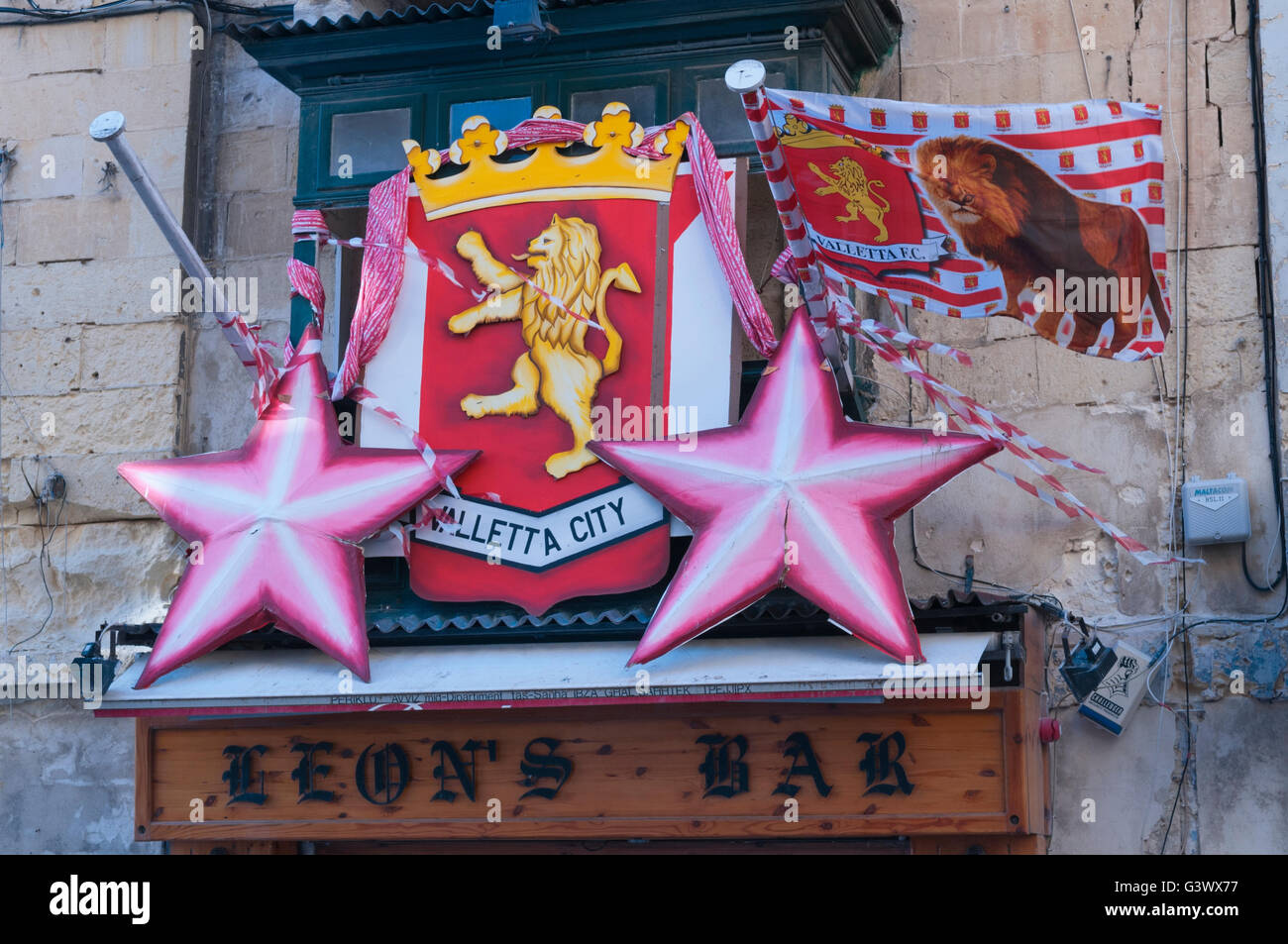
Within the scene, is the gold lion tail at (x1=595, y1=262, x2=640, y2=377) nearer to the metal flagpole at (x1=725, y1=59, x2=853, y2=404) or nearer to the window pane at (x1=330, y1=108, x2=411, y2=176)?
the metal flagpole at (x1=725, y1=59, x2=853, y2=404)

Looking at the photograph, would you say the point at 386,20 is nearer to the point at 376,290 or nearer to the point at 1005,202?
the point at 376,290

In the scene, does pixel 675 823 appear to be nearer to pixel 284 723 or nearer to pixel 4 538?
pixel 284 723

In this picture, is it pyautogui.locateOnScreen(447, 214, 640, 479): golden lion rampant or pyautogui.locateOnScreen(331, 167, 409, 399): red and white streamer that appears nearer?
pyautogui.locateOnScreen(447, 214, 640, 479): golden lion rampant

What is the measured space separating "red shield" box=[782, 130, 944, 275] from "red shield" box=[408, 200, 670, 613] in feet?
3.17

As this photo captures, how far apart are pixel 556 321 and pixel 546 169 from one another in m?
0.74

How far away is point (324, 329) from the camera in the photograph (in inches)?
331

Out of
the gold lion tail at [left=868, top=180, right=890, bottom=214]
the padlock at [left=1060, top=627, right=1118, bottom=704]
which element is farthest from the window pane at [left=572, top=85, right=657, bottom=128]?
the padlock at [left=1060, top=627, right=1118, bottom=704]

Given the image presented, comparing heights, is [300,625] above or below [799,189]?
below

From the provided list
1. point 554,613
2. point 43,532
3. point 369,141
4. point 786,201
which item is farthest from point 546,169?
point 43,532

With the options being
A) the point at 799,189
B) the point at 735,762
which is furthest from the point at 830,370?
the point at 735,762

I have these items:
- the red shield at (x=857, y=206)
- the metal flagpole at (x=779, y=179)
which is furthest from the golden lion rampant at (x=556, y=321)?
the red shield at (x=857, y=206)

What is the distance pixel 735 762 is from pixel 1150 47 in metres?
4.02

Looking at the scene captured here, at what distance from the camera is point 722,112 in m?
8.14

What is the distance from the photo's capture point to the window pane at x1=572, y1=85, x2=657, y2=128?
8.25 m
